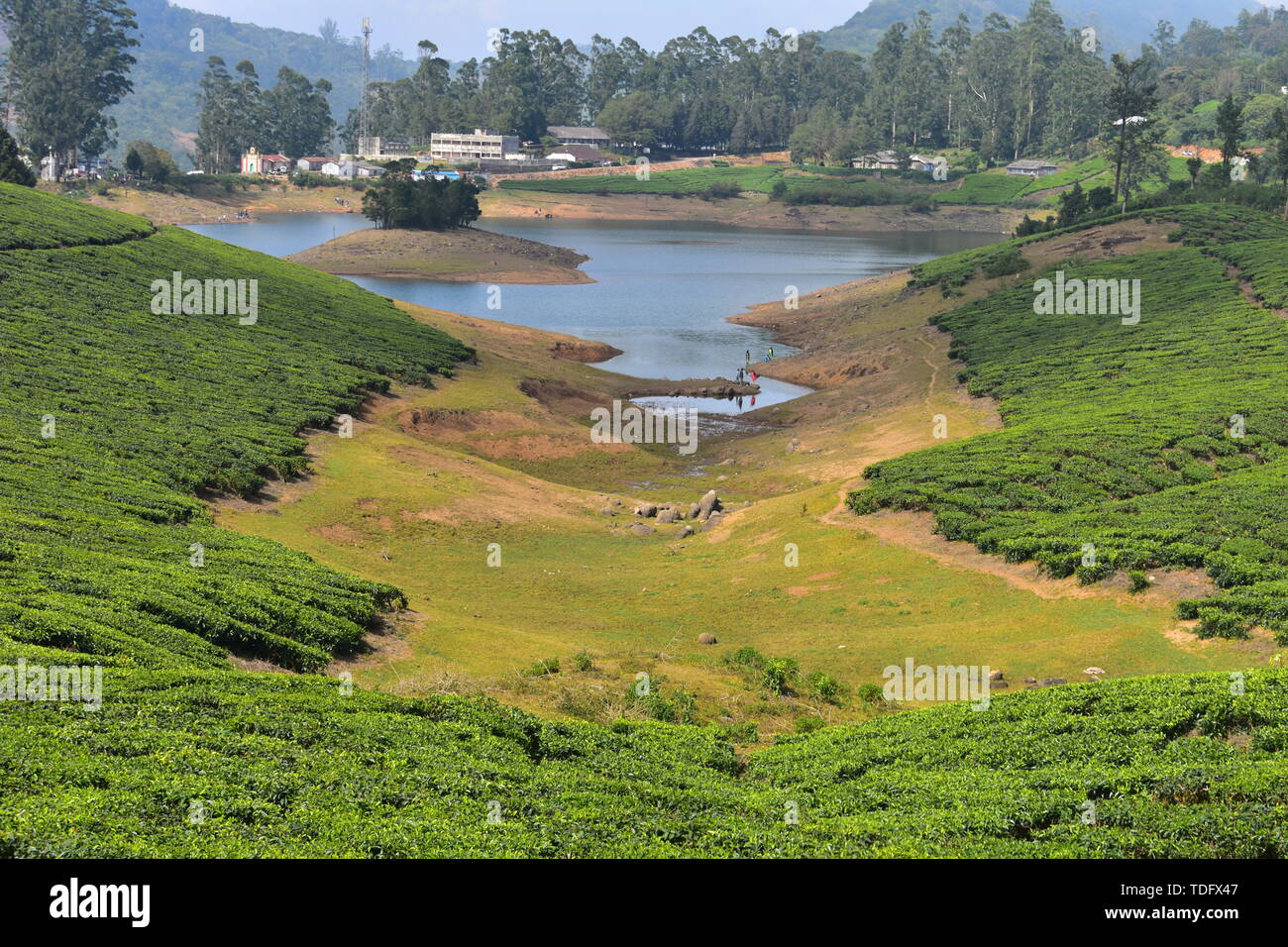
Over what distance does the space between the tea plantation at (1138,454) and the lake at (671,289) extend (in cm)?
2241

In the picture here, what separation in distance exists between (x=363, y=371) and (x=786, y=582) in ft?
129

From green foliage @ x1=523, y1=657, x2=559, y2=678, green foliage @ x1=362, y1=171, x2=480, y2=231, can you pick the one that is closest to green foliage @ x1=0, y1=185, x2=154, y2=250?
green foliage @ x1=523, y1=657, x2=559, y2=678

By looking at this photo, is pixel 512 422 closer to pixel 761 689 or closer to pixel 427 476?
pixel 427 476

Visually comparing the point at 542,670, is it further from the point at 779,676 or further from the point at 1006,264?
the point at 1006,264

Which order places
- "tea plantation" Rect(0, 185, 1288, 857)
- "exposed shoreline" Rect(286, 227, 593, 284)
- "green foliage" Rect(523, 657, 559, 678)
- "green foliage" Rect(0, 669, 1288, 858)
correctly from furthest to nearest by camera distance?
"exposed shoreline" Rect(286, 227, 593, 284), "green foliage" Rect(523, 657, 559, 678), "tea plantation" Rect(0, 185, 1288, 857), "green foliage" Rect(0, 669, 1288, 858)

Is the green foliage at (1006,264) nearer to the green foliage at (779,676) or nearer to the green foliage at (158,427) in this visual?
the green foliage at (158,427)

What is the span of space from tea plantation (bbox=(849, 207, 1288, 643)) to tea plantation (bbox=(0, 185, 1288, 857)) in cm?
25

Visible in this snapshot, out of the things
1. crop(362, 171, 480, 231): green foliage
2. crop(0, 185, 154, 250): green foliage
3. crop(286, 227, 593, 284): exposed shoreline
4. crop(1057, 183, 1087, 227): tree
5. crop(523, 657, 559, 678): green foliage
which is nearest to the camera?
crop(523, 657, 559, 678): green foliage

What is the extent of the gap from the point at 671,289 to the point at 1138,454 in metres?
93.3

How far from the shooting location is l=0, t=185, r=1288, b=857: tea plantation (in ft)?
60.5

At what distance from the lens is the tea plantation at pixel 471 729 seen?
18.5 meters

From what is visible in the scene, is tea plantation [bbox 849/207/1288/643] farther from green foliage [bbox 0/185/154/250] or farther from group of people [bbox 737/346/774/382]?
green foliage [bbox 0/185/154/250]

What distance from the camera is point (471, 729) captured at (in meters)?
24.9
